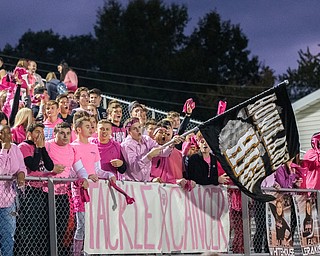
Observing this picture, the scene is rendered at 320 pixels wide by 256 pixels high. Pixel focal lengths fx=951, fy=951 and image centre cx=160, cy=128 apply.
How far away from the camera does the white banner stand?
1107cm

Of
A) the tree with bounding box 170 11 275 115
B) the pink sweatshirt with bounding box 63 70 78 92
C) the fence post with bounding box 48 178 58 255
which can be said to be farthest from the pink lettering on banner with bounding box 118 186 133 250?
the tree with bounding box 170 11 275 115

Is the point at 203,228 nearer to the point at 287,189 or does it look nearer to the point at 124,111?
the point at 287,189

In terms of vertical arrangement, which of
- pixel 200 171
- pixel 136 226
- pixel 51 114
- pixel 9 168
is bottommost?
pixel 136 226

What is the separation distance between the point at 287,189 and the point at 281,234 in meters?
0.67

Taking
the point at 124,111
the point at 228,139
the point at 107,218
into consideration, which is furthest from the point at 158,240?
the point at 124,111

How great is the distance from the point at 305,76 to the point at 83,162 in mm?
49056

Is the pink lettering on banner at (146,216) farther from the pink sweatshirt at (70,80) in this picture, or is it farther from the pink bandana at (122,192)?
the pink sweatshirt at (70,80)

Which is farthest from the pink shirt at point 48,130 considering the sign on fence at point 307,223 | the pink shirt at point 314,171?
the pink shirt at point 314,171

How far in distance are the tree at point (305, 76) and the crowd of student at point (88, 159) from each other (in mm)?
44032

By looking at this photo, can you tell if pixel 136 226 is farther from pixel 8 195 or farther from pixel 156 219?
pixel 8 195

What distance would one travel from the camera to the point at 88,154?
1120 cm

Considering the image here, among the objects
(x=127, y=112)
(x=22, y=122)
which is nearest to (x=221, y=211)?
(x=22, y=122)

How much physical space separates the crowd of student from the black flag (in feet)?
0.87

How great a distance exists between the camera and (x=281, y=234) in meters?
13.9
